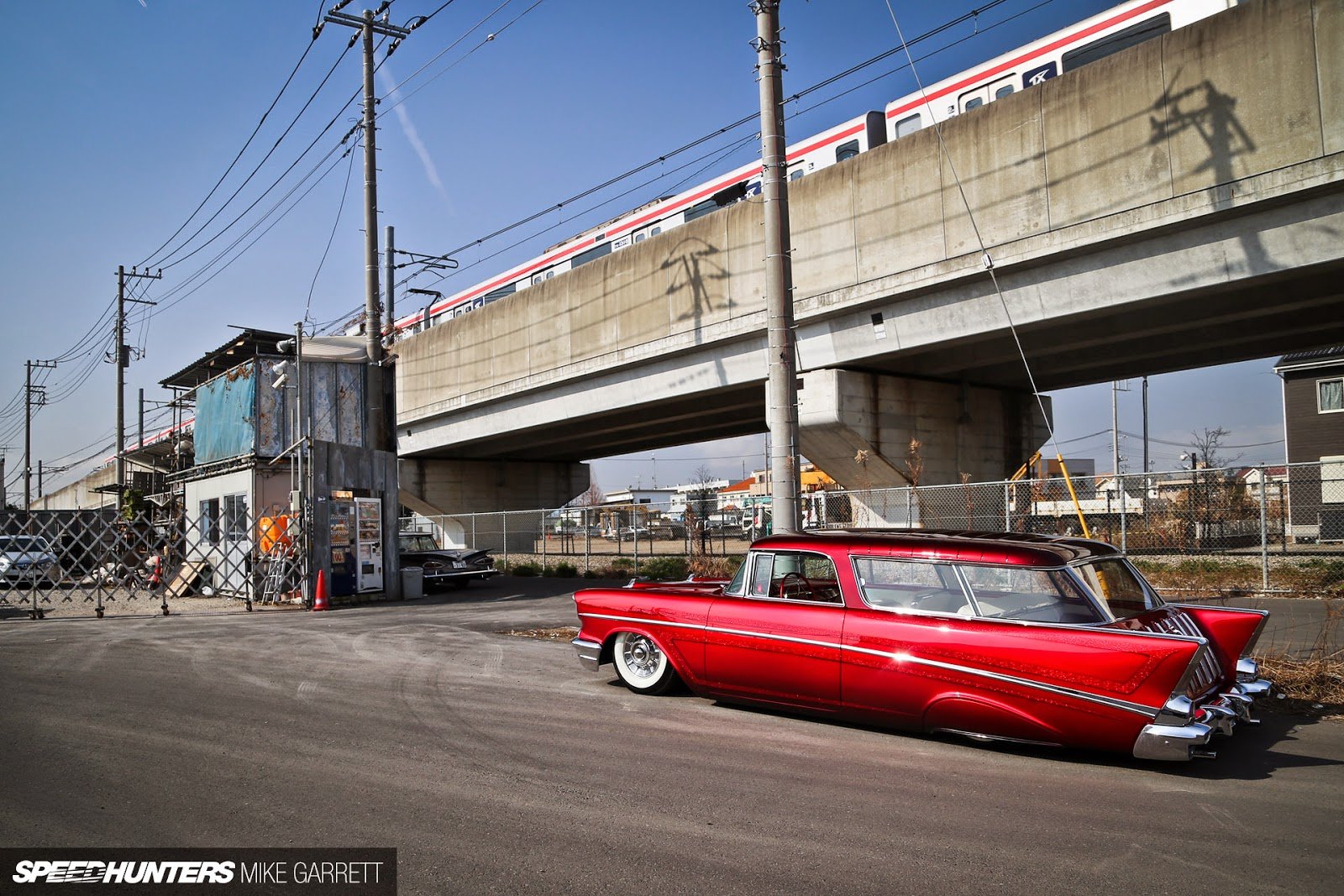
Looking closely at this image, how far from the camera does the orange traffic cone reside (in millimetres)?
17672

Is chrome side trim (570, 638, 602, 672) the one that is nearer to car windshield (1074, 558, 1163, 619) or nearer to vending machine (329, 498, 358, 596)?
car windshield (1074, 558, 1163, 619)

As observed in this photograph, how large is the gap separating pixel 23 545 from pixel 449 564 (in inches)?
597

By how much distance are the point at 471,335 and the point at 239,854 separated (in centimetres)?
2555

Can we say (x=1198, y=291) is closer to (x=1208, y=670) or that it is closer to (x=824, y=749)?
(x=1208, y=670)

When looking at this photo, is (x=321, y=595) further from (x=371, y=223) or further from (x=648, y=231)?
(x=648, y=231)

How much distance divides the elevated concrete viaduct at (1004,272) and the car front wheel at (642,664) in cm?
1073

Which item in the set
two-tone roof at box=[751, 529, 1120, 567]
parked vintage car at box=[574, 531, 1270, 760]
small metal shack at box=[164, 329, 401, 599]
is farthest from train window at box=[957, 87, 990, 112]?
parked vintage car at box=[574, 531, 1270, 760]

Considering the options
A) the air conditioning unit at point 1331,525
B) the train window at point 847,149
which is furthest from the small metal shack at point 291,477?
the air conditioning unit at point 1331,525

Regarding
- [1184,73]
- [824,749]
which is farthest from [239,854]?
[1184,73]

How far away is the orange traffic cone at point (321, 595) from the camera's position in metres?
17.7

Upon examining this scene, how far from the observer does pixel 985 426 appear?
2152 centimetres

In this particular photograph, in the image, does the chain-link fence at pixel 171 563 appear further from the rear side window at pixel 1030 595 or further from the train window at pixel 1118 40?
the train window at pixel 1118 40

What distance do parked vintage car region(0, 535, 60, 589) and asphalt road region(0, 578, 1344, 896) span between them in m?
15.0

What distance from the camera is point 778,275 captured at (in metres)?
10.3
